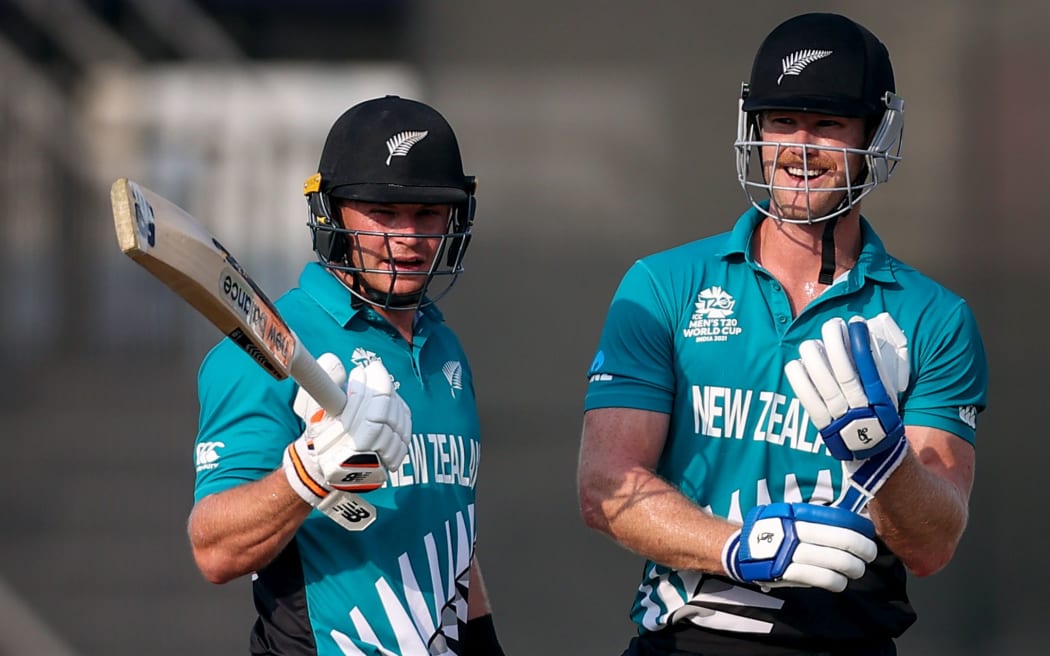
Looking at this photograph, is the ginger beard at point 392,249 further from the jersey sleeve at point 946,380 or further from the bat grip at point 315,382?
the jersey sleeve at point 946,380

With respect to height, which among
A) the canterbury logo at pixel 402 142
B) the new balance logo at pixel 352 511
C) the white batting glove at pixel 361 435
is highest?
the canterbury logo at pixel 402 142

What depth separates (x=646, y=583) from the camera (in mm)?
2076

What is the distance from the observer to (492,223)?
3.87 m

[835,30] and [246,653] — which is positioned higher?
[835,30]

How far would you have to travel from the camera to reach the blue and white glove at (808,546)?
170 cm

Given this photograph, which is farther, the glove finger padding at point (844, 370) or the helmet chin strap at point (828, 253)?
the helmet chin strap at point (828, 253)

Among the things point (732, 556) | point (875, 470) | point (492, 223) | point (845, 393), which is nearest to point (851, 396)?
point (845, 393)

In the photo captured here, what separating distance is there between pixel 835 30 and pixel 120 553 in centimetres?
268

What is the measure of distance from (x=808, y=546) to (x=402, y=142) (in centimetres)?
83

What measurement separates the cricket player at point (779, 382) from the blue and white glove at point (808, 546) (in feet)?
0.39

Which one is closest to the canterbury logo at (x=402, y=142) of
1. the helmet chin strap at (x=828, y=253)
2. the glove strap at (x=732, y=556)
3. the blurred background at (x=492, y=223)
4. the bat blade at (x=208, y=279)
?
the bat blade at (x=208, y=279)

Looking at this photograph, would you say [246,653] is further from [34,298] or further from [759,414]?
[759,414]

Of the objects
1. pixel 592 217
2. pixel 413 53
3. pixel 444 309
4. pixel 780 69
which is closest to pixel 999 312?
pixel 592 217

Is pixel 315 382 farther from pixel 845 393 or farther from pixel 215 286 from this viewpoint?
pixel 845 393
